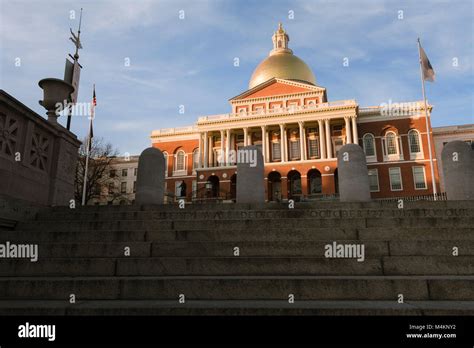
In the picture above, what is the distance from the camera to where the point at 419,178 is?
44.4 meters

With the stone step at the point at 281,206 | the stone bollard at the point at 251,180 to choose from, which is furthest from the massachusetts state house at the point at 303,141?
the stone step at the point at 281,206

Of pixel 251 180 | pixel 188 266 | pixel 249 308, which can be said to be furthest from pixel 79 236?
pixel 251 180

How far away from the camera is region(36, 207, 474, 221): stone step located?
739 centimetres

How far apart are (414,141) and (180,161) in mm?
36869

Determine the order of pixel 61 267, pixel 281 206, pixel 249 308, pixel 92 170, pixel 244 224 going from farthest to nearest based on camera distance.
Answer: pixel 92 170 < pixel 281 206 < pixel 244 224 < pixel 61 267 < pixel 249 308

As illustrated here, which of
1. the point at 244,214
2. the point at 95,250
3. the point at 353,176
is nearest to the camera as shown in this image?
the point at 95,250

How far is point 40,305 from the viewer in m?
4.16

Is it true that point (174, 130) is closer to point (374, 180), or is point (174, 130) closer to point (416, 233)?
point (374, 180)

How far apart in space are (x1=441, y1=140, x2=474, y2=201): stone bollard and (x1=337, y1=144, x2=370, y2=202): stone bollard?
94.9 inches

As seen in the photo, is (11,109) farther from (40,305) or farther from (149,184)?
(40,305)

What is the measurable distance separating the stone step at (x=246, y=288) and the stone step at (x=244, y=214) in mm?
2992

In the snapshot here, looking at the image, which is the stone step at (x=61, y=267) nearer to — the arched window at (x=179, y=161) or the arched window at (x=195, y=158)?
the arched window at (x=195, y=158)

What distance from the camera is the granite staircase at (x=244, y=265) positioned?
162 inches

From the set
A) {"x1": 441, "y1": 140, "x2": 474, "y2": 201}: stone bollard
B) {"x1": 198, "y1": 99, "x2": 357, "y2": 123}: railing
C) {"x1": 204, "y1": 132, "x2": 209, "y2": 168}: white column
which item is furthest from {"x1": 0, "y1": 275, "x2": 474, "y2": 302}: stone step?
{"x1": 204, "y1": 132, "x2": 209, "y2": 168}: white column
